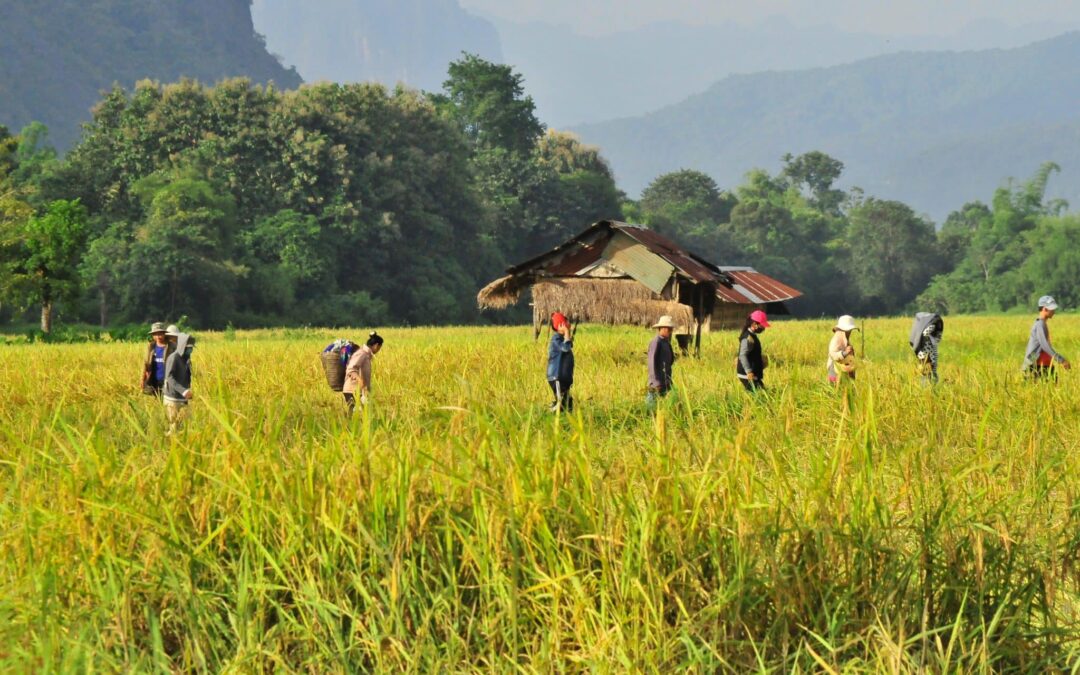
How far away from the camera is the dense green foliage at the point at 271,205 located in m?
39.8

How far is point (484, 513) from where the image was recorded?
3691mm

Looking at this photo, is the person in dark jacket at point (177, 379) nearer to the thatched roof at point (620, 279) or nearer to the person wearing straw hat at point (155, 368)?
the person wearing straw hat at point (155, 368)

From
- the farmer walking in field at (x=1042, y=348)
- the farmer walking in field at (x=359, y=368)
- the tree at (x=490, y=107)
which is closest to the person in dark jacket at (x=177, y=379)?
the farmer walking in field at (x=359, y=368)

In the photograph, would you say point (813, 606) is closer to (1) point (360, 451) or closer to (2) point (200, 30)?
(1) point (360, 451)

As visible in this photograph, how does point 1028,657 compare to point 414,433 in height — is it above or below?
below

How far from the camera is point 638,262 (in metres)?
21.7

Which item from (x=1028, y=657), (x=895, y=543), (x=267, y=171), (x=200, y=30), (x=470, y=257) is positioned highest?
(x=200, y=30)

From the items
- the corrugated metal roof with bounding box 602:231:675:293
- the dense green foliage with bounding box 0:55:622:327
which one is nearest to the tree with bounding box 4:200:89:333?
the dense green foliage with bounding box 0:55:622:327

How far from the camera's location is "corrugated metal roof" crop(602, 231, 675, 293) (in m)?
21.2

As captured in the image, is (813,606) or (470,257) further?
(470,257)

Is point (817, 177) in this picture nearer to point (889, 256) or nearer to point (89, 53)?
point (889, 256)

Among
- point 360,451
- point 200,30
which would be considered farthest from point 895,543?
point 200,30

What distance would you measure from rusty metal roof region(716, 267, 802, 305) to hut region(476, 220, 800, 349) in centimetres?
19

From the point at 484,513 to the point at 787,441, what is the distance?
1502 millimetres
